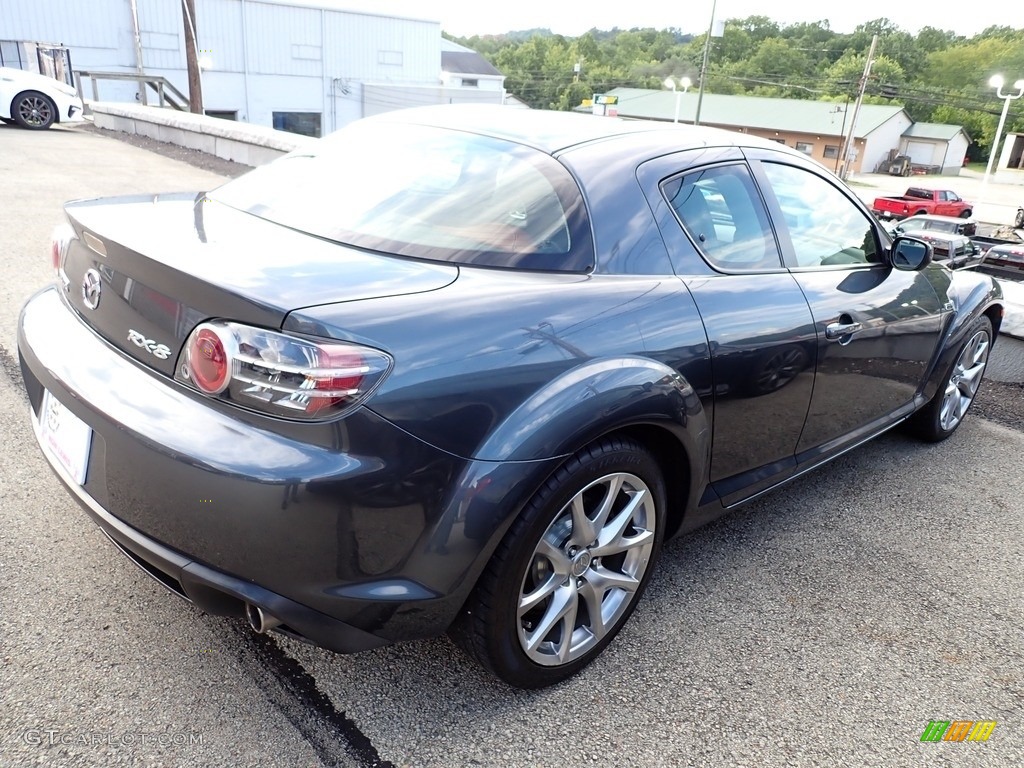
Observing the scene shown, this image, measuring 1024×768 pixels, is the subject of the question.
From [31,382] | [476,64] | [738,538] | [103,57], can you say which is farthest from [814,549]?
[476,64]

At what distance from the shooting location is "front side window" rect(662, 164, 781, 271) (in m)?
2.60

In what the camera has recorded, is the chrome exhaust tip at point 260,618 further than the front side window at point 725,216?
No

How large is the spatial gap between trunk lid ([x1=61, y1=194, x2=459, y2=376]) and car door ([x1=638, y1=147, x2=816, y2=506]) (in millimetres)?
852

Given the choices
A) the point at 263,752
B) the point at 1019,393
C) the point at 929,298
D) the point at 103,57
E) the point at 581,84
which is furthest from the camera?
the point at 581,84

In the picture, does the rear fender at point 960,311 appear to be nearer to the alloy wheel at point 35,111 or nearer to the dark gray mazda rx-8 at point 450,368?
the dark gray mazda rx-8 at point 450,368

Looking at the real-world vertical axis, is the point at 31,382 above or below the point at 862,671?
above

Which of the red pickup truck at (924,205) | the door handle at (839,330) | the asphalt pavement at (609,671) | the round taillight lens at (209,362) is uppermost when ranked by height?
the round taillight lens at (209,362)

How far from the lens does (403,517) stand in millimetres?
1796

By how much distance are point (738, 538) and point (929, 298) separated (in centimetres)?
148

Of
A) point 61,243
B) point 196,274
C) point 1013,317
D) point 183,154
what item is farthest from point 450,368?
point 183,154

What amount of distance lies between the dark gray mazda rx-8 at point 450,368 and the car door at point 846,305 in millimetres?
22

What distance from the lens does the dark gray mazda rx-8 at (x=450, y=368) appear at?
177cm

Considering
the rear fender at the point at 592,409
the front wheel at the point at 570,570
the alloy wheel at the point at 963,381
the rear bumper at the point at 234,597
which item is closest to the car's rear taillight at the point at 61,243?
the rear bumper at the point at 234,597

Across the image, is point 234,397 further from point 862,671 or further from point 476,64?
point 476,64
